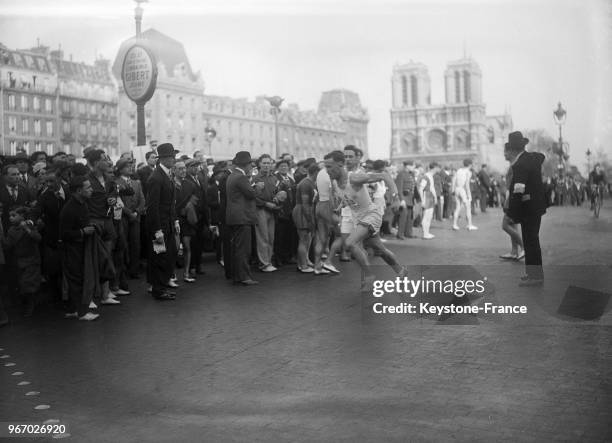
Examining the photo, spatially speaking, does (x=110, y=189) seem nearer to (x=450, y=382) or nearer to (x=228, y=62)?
(x=228, y=62)

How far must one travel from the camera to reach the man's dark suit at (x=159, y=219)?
9.89 meters

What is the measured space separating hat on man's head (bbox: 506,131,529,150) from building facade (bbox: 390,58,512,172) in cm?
13

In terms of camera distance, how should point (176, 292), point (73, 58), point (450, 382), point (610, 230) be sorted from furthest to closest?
point (610, 230)
point (176, 292)
point (73, 58)
point (450, 382)

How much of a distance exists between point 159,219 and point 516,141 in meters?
4.95

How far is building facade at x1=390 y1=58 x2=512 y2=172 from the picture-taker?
7898mm

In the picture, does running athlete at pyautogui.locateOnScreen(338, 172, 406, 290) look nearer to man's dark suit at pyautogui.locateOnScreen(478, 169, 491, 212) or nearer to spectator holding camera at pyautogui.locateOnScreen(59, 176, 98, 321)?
spectator holding camera at pyautogui.locateOnScreen(59, 176, 98, 321)

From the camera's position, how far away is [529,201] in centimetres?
996

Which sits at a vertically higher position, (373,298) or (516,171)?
(516,171)

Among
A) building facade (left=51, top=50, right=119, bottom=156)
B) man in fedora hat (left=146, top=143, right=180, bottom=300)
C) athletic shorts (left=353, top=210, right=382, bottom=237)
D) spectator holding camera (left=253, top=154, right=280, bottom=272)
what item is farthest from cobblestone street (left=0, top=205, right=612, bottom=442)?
building facade (left=51, top=50, right=119, bottom=156)

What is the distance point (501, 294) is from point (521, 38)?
10.5ft

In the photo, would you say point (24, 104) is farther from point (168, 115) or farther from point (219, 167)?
point (168, 115)

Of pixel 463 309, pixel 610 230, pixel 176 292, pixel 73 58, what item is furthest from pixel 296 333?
pixel 610 230

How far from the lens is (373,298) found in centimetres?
913

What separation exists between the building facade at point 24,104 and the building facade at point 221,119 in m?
1.27
